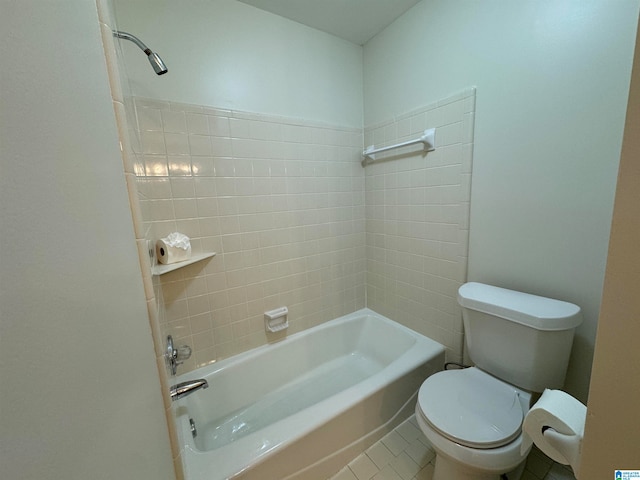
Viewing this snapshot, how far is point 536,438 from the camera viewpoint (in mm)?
546

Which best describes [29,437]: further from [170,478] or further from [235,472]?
[235,472]

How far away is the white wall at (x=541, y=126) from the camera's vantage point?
0.92 m

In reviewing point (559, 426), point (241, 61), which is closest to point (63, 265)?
point (559, 426)

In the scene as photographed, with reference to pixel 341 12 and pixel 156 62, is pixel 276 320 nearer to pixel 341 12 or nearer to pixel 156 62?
pixel 156 62

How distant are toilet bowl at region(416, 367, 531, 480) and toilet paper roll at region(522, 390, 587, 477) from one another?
39 cm

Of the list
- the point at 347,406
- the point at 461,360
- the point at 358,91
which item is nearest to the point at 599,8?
the point at 358,91

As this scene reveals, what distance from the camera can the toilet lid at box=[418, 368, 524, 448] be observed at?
0.88 metres

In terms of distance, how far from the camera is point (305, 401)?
59.2 inches

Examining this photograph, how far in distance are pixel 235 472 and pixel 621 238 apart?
46.9 inches

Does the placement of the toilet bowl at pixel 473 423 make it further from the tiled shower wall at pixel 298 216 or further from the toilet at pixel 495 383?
the tiled shower wall at pixel 298 216

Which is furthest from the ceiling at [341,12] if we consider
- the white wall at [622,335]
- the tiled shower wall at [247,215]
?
the white wall at [622,335]

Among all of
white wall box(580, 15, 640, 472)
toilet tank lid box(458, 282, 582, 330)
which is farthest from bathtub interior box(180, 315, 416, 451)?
white wall box(580, 15, 640, 472)

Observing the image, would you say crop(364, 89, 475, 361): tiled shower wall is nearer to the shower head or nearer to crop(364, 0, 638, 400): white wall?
crop(364, 0, 638, 400): white wall

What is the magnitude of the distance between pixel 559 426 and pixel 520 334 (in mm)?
668
